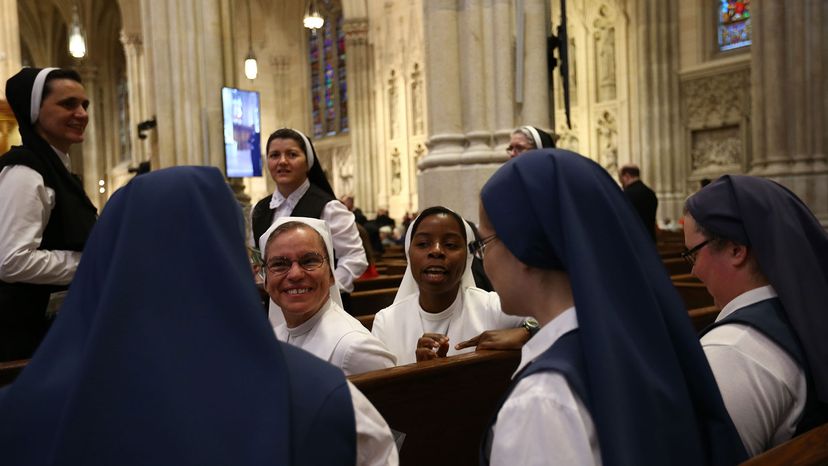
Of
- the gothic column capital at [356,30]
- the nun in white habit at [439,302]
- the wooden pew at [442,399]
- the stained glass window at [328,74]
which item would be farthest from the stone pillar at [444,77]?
the stained glass window at [328,74]

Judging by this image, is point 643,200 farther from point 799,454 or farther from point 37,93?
point 799,454

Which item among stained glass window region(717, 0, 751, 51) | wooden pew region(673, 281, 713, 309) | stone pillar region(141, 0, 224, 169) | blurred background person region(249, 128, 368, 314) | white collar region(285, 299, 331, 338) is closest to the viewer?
white collar region(285, 299, 331, 338)

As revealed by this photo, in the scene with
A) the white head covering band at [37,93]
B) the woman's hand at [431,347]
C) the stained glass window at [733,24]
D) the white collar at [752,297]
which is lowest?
the woman's hand at [431,347]

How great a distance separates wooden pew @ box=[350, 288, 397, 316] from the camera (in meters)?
5.28

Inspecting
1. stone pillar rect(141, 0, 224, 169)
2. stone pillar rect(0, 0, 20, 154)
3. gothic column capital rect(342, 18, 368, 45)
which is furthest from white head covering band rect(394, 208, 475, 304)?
gothic column capital rect(342, 18, 368, 45)

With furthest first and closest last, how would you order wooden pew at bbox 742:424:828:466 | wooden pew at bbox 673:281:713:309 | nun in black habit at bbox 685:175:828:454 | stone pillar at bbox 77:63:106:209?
stone pillar at bbox 77:63:106:209
wooden pew at bbox 673:281:713:309
nun in black habit at bbox 685:175:828:454
wooden pew at bbox 742:424:828:466

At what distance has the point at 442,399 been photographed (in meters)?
2.57

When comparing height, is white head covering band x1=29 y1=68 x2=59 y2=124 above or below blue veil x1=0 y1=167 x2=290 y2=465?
above

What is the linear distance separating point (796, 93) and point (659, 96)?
477cm

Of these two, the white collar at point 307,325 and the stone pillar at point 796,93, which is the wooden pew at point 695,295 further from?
the stone pillar at point 796,93

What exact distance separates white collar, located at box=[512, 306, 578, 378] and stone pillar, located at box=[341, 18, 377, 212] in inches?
767

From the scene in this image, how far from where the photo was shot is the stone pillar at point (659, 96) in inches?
611

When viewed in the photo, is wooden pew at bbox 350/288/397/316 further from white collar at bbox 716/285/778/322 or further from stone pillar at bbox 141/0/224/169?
stone pillar at bbox 141/0/224/169

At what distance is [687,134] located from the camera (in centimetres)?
1563
